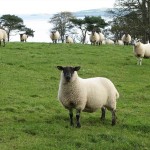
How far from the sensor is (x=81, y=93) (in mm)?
10555

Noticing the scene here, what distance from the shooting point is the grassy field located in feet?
30.8

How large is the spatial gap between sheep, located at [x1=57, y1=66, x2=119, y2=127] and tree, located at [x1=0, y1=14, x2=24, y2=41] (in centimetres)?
6285

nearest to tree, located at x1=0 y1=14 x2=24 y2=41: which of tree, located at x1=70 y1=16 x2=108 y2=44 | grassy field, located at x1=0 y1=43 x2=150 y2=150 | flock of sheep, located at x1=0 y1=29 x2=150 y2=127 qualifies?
tree, located at x1=70 y1=16 x2=108 y2=44

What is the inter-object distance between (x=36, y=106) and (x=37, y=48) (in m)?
17.2

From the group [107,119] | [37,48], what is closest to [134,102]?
[107,119]

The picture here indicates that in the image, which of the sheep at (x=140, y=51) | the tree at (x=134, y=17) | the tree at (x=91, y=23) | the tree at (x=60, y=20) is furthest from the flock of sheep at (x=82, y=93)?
the tree at (x=60, y=20)

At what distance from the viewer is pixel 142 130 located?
10.8 meters

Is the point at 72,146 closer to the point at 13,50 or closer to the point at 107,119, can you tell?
the point at 107,119

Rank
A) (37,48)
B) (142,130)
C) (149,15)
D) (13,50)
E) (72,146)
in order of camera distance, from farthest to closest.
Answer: (149,15) < (37,48) < (13,50) < (142,130) < (72,146)

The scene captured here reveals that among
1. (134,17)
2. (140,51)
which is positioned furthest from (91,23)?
(140,51)

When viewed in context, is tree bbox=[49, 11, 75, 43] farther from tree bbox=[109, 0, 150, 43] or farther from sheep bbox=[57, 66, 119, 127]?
sheep bbox=[57, 66, 119, 127]

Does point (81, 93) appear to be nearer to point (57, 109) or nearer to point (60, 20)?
point (57, 109)

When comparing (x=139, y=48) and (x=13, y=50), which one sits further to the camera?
(x=13, y=50)

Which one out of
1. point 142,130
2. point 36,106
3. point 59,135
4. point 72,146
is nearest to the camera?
point 72,146
